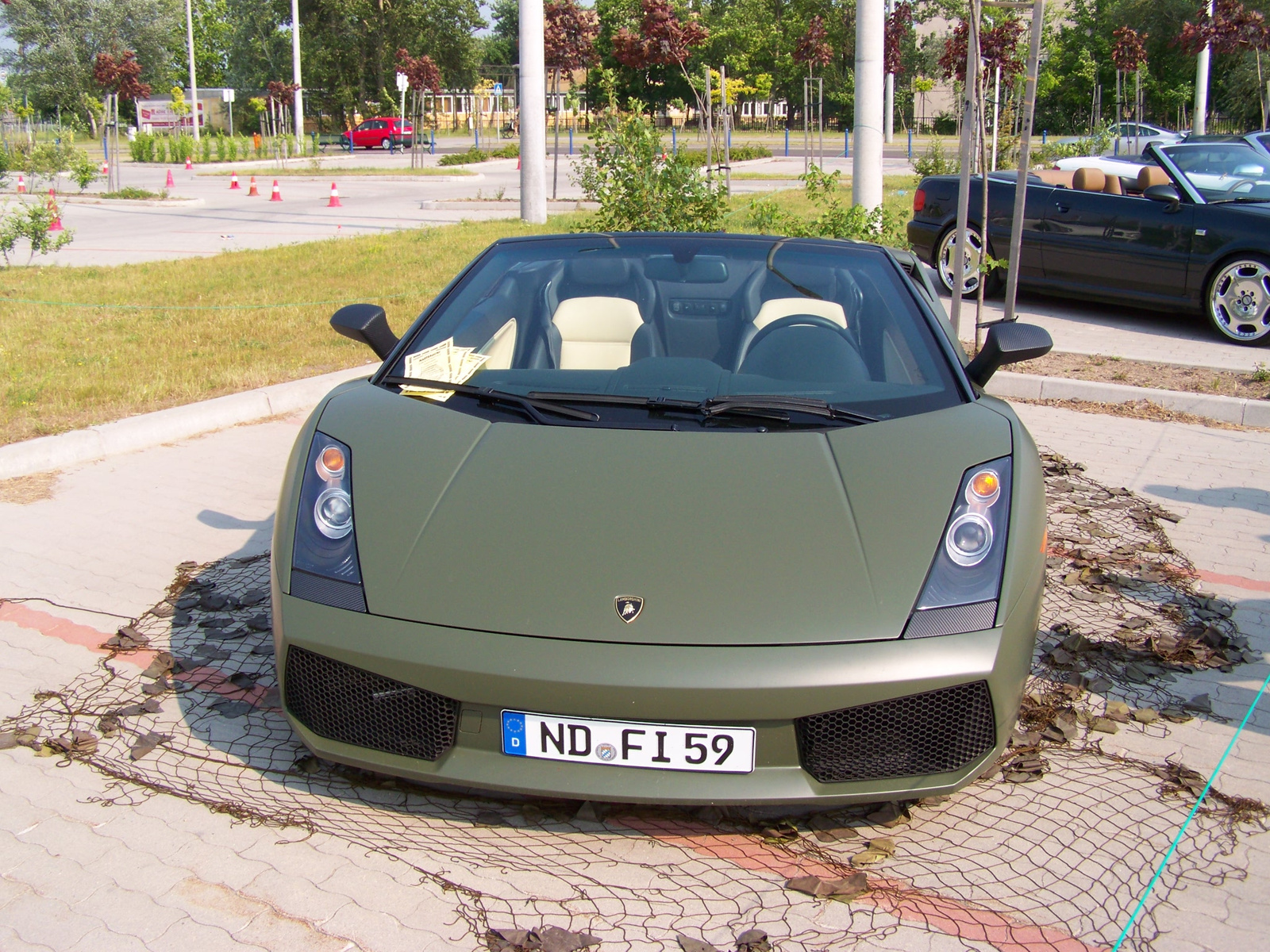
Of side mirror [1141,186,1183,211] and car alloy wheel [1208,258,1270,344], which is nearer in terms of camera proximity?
car alloy wheel [1208,258,1270,344]

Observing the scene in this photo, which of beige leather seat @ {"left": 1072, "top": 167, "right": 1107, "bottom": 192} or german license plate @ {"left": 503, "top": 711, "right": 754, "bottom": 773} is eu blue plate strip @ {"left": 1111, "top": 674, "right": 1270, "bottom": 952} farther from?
beige leather seat @ {"left": 1072, "top": 167, "right": 1107, "bottom": 192}

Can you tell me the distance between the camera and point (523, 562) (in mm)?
2756

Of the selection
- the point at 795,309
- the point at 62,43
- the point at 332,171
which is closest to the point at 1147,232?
the point at 795,309

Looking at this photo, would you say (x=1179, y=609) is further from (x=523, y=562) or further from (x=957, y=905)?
(x=523, y=562)

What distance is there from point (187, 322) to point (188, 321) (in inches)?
1.9

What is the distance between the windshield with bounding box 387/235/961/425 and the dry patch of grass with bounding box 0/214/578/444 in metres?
3.53

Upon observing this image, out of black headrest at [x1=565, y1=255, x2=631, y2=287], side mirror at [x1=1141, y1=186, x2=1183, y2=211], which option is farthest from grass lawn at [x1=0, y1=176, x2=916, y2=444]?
side mirror at [x1=1141, y1=186, x2=1183, y2=211]

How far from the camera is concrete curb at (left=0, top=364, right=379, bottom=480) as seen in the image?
586 centimetres

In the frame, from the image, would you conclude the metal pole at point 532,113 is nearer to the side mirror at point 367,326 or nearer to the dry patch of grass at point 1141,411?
the dry patch of grass at point 1141,411

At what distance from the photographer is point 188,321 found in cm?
965

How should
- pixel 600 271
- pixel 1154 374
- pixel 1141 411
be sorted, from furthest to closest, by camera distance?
pixel 1154 374
pixel 1141 411
pixel 600 271

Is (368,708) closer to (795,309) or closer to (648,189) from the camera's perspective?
(795,309)

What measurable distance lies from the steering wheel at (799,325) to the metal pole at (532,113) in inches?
501

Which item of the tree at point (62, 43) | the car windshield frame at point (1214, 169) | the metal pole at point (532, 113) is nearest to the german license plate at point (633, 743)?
the car windshield frame at point (1214, 169)
